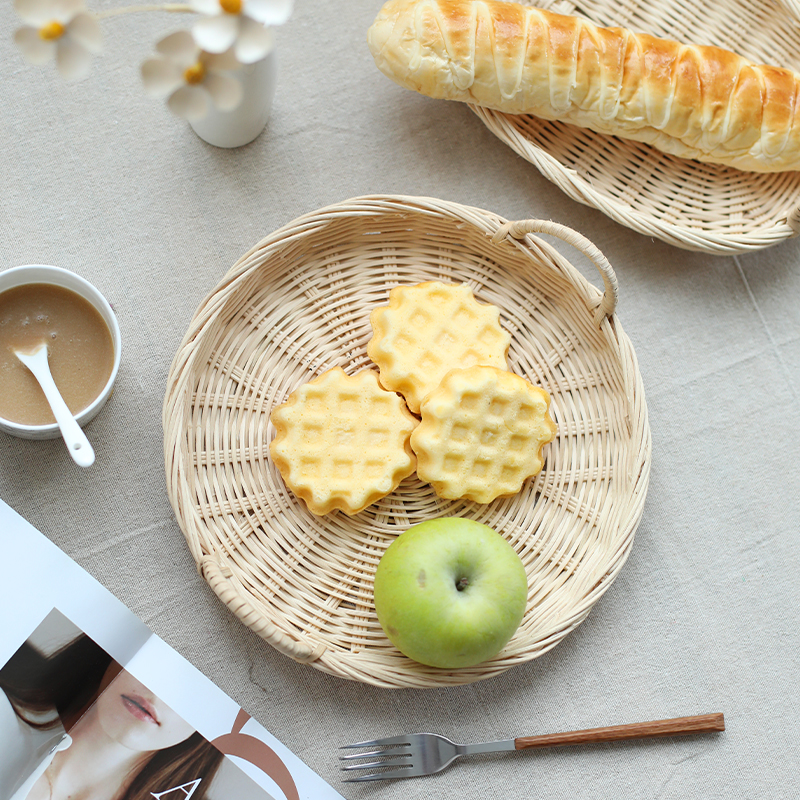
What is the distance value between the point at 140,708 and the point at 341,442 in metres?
0.39

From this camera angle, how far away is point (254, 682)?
0.88 metres

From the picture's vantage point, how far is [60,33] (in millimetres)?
535

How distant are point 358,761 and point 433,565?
0.94ft

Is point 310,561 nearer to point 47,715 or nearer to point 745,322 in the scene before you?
point 47,715

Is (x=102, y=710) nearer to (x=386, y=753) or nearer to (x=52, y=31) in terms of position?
(x=386, y=753)

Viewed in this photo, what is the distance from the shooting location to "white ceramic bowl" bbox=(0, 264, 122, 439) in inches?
31.1

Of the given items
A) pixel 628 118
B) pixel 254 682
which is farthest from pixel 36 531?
pixel 628 118

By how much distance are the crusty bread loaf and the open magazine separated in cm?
77

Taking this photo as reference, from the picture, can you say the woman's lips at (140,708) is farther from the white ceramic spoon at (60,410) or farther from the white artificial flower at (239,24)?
the white artificial flower at (239,24)

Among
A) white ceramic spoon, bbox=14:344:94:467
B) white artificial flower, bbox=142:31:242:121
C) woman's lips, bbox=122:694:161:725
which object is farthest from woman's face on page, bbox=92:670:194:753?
white artificial flower, bbox=142:31:242:121

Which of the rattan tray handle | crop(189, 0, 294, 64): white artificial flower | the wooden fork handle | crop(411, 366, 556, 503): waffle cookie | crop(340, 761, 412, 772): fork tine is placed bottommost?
crop(340, 761, 412, 772): fork tine

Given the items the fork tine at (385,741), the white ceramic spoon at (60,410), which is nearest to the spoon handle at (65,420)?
the white ceramic spoon at (60,410)

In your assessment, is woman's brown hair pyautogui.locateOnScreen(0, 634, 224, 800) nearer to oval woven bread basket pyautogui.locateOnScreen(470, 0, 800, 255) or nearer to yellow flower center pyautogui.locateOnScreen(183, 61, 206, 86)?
yellow flower center pyautogui.locateOnScreen(183, 61, 206, 86)

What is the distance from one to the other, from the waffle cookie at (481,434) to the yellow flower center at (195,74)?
447mm
